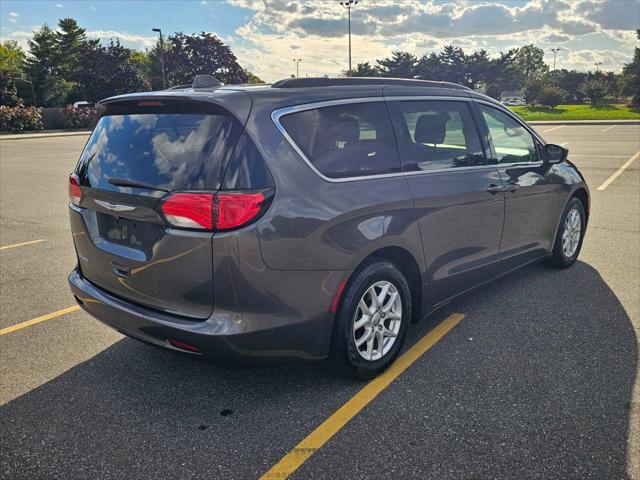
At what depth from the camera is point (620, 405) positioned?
2961 millimetres

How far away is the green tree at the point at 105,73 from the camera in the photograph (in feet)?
175

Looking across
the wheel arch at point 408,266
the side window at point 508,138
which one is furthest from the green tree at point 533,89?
the wheel arch at point 408,266

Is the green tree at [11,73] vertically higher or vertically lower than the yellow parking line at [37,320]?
higher

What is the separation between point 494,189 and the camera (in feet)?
13.3

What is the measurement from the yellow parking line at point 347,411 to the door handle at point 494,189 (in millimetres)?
1068

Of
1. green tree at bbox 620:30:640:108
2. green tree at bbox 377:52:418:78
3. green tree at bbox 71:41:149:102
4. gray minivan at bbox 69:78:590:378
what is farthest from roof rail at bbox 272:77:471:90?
green tree at bbox 377:52:418:78

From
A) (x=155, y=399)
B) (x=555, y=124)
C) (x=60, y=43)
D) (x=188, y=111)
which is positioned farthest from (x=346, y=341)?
(x=60, y=43)

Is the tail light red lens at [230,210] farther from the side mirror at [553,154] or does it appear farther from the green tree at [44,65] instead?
the green tree at [44,65]

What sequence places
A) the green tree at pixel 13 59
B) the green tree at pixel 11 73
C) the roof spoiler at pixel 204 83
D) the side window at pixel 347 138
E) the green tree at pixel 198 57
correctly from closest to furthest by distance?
the side window at pixel 347 138, the roof spoiler at pixel 204 83, the green tree at pixel 11 73, the green tree at pixel 13 59, the green tree at pixel 198 57

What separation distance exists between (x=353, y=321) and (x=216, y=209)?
1067mm

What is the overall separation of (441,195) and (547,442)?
1628 mm

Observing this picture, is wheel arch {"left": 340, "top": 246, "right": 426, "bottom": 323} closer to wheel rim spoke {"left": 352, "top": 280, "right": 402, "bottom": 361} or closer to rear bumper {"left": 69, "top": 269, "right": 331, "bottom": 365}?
wheel rim spoke {"left": 352, "top": 280, "right": 402, "bottom": 361}

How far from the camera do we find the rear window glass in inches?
103

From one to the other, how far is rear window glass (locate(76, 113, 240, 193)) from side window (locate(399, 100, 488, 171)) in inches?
51.5
